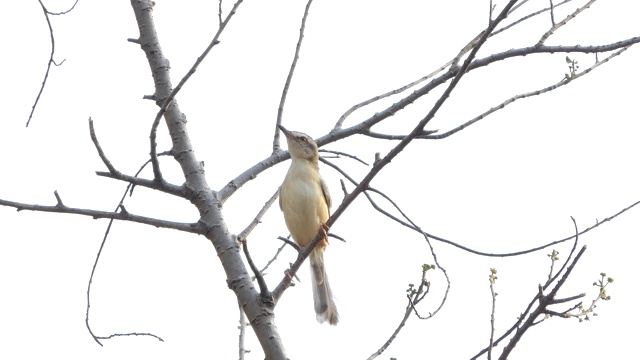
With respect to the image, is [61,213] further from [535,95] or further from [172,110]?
[535,95]

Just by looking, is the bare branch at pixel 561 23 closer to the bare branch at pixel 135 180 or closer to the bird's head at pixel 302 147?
the bare branch at pixel 135 180

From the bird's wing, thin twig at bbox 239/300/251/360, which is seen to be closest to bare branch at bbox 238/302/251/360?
thin twig at bbox 239/300/251/360

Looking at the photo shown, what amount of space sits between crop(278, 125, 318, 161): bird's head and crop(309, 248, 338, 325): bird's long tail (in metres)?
0.73

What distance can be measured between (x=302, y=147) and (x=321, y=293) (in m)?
1.18

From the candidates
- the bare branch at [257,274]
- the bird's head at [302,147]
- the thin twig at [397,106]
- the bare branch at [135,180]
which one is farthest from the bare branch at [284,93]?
A: the bird's head at [302,147]

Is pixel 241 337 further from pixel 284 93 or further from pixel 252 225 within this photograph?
pixel 284 93

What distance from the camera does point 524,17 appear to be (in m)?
4.77

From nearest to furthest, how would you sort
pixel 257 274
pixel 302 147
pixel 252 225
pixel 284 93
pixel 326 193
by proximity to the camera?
pixel 257 274, pixel 252 225, pixel 284 93, pixel 326 193, pixel 302 147

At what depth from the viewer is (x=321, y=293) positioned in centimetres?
602

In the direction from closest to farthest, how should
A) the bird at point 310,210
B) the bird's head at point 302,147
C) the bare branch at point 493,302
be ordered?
the bare branch at point 493,302
the bird at point 310,210
the bird's head at point 302,147

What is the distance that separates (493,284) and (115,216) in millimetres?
1606

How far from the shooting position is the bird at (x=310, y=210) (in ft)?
19.4

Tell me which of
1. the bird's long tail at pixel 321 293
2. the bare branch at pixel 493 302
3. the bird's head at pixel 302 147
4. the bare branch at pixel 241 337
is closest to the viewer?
the bare branch at pixel 493 302

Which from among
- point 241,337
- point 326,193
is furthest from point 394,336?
point 326,193
